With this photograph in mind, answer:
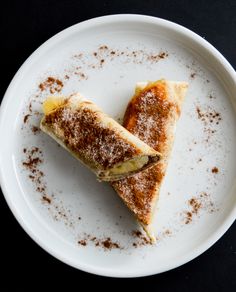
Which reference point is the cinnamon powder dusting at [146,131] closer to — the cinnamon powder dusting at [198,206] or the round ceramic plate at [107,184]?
the round ceramic plate at [107,184]

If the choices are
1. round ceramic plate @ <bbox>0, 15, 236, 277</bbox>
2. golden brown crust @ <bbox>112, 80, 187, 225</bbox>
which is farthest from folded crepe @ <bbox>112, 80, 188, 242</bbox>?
round ceramic plate @ <bbox>0, 15, 236, 277</bbox>

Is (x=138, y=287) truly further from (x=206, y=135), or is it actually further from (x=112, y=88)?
(x=112, y=88)

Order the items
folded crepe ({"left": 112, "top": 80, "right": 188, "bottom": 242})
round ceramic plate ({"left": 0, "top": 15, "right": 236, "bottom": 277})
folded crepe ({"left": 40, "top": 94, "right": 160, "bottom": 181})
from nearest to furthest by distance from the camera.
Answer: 1. folded crepe ({"left": 40, "top": 94, "right": 160, "bottom": 181})
2. folded crepe ({"left": 112, "top": 80, "right": 188, "bottom": 242})
3. round ceramic plate ({"left": 0, "top": 15, "right": 236, "bottom": 277})

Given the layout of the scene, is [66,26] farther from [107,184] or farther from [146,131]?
[107,184]

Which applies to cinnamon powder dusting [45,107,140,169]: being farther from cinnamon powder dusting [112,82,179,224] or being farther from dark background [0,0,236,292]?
dark background [0,0,236,292]

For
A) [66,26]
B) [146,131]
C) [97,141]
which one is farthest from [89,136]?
[66,26]

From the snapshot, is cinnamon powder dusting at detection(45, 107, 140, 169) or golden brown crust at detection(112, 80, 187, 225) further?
golden brown crust at detection(112, 80, 187, 225)

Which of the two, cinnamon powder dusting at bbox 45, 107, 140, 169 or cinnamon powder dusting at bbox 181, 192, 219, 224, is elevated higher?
cinnamon powder dusting at bbox 45, 107, 140, 169
